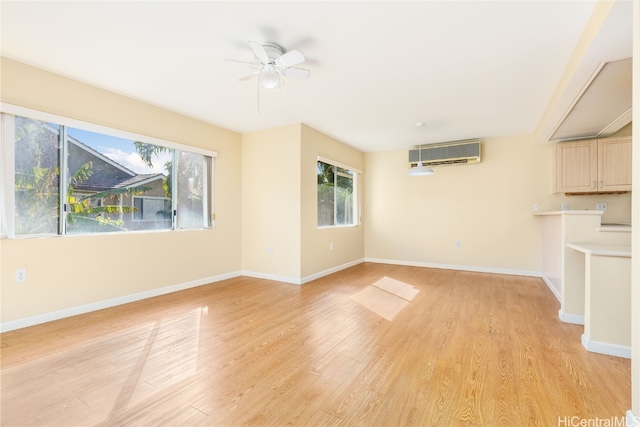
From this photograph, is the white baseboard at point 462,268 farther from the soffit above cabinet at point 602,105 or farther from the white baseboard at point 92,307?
the white baseboard at point 92,307

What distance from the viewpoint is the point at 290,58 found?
7.81 ft

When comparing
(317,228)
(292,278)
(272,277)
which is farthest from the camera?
(317,228)

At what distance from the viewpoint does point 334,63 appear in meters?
2.74

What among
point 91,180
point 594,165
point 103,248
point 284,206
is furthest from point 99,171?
point 594,165

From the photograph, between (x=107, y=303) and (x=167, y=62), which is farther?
(x=107, y=303)

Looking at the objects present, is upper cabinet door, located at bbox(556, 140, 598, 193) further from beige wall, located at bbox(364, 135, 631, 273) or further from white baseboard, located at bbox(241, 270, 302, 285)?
white baseboard, located at bbox(241, 270, 302, 285)

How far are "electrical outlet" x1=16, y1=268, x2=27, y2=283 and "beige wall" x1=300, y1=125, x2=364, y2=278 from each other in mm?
3233

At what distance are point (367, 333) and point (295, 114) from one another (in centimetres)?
314

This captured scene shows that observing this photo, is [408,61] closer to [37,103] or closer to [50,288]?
[37,103]

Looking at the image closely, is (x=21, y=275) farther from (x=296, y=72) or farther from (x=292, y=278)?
(x=296, y=72)

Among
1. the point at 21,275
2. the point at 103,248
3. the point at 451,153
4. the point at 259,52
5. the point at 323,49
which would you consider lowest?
the point at 21,275

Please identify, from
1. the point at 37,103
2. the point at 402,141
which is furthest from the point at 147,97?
the point at 402,141

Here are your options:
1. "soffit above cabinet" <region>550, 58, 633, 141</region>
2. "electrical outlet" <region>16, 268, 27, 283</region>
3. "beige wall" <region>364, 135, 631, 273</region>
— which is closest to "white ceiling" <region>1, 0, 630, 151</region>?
"soffit above cabinet" <region>550, 58, 633, 141</region>

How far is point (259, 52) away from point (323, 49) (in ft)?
1.91
